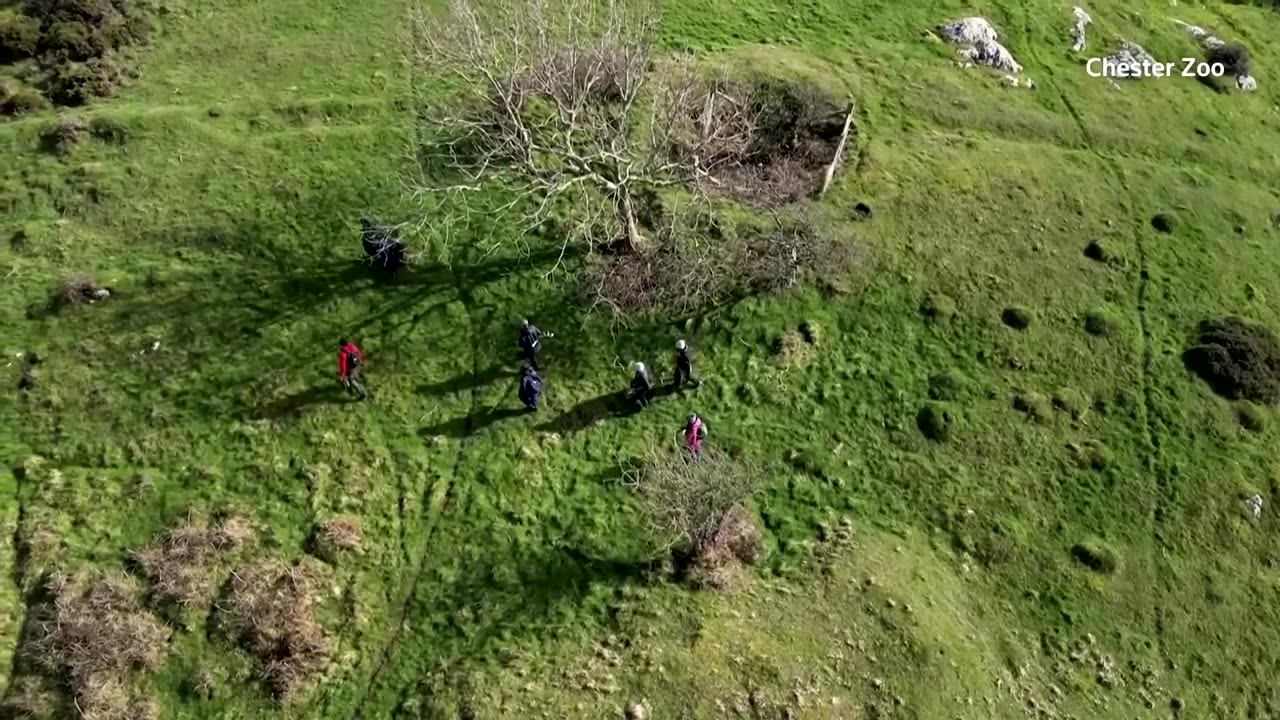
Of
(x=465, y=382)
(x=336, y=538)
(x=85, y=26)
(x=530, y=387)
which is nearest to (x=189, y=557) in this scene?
(x=336, y=538)

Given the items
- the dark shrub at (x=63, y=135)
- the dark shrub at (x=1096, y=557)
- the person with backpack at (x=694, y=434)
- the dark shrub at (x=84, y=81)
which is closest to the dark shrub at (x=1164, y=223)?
the dark shrub at (x=1096, y=557)

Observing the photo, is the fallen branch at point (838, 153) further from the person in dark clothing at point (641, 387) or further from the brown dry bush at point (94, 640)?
the brown dry bush at point (94, 640)

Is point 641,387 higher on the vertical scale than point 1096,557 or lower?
higher

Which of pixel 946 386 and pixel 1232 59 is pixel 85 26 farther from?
pixel 1232 59

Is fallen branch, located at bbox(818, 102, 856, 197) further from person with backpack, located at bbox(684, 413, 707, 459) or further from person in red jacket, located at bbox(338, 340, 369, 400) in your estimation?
person in red jacket, located at bbox(338, 340, 369, 400)

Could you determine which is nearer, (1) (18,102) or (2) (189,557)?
(2) (189,557)

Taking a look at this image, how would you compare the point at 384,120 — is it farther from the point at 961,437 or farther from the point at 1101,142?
the point at 1101,142
